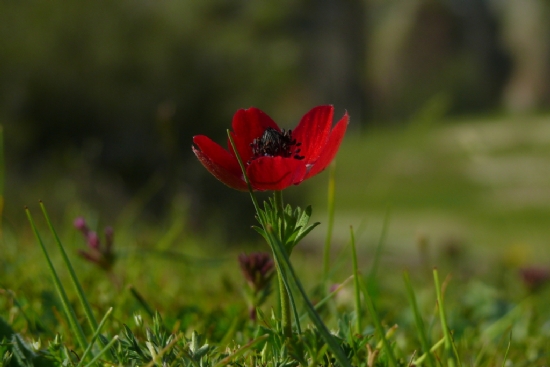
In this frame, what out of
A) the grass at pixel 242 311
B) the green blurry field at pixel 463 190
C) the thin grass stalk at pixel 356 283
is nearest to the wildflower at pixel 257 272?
the grass at pixel 242 311

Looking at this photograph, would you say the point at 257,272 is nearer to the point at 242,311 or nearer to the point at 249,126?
the point at 242,311

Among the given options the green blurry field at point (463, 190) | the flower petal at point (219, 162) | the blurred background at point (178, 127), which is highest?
the flower petal at point (219, 162)

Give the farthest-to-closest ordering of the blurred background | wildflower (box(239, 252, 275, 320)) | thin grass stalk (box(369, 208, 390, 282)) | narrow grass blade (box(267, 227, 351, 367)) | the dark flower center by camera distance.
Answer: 1. the blurred background
2. thin grass stalk (box(369, 208, 390, 282))
3. wildflower (box(239, 252, 275, 320))
4. the dark flower center
5. narrow grass blade (box(267, 227, 351, 367))

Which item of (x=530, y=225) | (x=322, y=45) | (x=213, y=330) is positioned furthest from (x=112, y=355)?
(x=322, y=45)

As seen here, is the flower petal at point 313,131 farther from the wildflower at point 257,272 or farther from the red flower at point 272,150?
the wildflower at point 257,272

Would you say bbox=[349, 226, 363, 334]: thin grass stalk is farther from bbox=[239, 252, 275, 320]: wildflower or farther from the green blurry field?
the green blurry field

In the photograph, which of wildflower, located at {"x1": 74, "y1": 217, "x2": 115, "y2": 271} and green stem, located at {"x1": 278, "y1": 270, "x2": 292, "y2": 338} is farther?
wildflower, located at {"x1": 74, "y1": 217, "x2": 115, "y2": 271}

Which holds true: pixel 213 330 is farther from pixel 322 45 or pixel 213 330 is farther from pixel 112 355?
pixel 322 45

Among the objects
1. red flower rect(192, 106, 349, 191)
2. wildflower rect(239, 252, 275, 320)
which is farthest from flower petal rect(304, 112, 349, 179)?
wildflower rect(239, 252, 275, 320)
